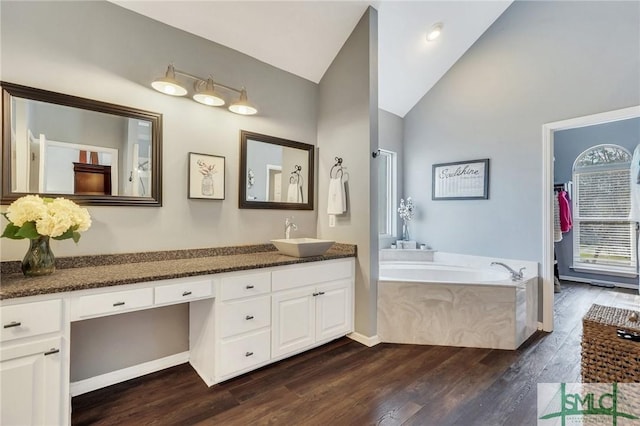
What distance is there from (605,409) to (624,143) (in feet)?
17.0

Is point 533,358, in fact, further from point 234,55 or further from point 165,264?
point 234,55

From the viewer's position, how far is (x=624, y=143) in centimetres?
457

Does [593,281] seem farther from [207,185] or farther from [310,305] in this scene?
[207,185]

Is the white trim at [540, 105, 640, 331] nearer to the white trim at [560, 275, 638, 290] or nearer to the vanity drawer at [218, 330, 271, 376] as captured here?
the vanity drawer at [218, 330, 271, 376]

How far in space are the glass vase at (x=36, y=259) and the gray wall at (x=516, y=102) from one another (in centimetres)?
379

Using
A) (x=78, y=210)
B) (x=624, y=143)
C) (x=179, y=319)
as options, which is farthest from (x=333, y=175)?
(x=624, y=143)

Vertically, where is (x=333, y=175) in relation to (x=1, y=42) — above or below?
below

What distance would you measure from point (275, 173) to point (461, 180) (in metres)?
2.31

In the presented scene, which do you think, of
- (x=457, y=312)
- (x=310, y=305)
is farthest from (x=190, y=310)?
(x=457, y=312)

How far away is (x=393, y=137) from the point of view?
4.16m

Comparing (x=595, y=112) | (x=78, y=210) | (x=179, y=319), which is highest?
(x=595, y=112)

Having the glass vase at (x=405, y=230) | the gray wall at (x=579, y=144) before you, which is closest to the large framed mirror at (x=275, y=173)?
the glass vase at (x=405, y=230)

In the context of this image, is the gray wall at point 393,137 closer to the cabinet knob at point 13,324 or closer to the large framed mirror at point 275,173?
the large framed mirror at point 275,173

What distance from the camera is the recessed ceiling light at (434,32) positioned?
3.09 metres
